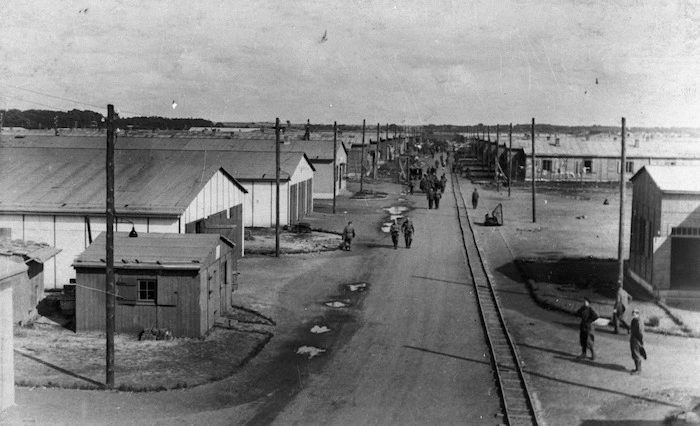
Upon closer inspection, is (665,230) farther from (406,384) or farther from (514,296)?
(406,384)

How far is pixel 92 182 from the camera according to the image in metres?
27.7

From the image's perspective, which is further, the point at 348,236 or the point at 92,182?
the point at 348,236

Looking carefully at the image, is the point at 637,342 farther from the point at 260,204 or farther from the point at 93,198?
the point at 260,204

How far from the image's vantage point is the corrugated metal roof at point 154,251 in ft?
63.3

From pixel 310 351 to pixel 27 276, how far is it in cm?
919

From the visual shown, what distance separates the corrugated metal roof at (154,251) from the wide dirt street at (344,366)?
10.7 ft

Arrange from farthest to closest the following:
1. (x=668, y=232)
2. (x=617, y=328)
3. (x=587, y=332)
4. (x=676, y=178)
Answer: (x=676, y=178) < (x=668, y=232) < (x=617, y=328) < (x=587, y=332)

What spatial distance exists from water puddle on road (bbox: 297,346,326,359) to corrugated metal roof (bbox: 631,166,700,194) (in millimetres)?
12831

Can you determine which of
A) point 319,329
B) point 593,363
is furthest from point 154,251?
point 593,363

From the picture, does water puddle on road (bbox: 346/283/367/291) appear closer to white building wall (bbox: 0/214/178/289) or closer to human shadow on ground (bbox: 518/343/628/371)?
white building wall (bbox: 0/214/178/289)

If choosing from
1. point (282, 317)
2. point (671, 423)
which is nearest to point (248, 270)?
point (282, 317)

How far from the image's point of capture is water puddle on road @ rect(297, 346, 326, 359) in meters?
18.3

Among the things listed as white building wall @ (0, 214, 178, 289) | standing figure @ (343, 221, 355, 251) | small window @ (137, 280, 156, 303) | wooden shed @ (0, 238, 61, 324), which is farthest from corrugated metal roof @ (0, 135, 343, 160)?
small window @ (137, 280, 156, 303)

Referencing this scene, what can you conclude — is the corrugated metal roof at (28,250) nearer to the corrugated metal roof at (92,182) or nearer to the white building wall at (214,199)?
the corrugated metal roof at (92,182)
